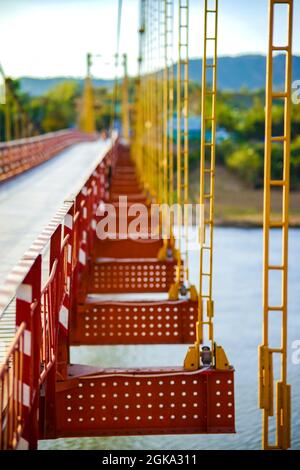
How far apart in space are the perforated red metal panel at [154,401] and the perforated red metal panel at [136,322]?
241cm

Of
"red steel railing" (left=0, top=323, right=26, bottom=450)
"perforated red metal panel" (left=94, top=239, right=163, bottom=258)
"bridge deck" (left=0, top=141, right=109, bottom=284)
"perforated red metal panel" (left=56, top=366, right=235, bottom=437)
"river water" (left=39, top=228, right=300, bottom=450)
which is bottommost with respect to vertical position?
"river water" (left=39, top=228, right=300, bottom=450)

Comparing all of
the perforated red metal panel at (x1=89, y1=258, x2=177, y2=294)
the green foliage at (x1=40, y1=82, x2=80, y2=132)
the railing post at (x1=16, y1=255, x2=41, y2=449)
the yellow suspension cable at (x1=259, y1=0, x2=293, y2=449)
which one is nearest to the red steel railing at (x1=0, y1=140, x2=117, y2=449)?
the railing post at (x1=16, y1=255, x2=41, y2=449)

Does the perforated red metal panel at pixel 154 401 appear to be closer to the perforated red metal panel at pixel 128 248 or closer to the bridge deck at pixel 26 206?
the bridge deck at pixel 26 206

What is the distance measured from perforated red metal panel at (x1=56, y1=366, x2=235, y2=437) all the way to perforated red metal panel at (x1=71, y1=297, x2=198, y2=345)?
7.91 feet

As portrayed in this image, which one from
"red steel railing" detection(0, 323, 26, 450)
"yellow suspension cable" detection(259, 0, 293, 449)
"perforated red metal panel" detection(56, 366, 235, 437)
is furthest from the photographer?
"perforated red metal panel" detection(56, 366, 235, 437)

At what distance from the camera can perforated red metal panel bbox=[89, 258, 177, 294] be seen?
1213 cm

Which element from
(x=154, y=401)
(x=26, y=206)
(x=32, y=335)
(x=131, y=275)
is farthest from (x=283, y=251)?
(x=26, y=206)

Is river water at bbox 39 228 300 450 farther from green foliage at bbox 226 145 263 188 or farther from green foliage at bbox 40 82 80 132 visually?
green foliage at bbox 40 82 80 132

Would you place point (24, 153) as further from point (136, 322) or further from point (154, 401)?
point (154, 401)

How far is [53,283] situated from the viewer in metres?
6.13

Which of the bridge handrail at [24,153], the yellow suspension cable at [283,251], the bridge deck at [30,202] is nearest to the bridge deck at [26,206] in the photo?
the bridge deck at [30,202]

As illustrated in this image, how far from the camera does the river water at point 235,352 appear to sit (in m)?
19.9
